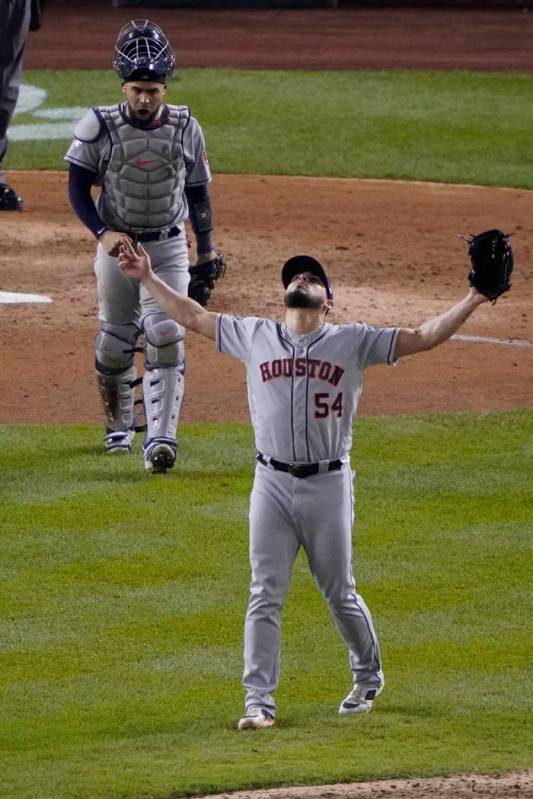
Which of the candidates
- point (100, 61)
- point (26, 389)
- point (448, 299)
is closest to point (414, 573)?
point (26, 389)

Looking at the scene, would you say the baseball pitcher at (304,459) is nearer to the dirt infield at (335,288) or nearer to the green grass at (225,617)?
the green grass at (225,617)

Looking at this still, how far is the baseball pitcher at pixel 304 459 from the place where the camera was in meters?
6.78

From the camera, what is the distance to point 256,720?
6.73 metres

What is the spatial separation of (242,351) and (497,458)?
14.4 ft

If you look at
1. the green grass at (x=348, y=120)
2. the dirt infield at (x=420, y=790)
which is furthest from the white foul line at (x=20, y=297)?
the dirt infield at (x=420, y=790)

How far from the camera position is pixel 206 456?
11195 mm

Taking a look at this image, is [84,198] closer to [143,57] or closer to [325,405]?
[143,57]

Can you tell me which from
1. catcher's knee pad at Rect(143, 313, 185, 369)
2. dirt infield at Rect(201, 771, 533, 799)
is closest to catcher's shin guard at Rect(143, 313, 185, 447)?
catcher's knee pad at Rect(143, 313, 185, 369)

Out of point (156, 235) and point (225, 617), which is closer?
point (225, 617)

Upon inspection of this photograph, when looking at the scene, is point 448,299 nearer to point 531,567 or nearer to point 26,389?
point 26,389

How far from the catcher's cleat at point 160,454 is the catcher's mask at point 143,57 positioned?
2114 mm

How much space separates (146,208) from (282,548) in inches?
166

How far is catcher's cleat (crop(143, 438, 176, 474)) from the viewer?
10633 mm

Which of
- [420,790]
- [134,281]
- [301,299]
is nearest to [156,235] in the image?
[134,281]
